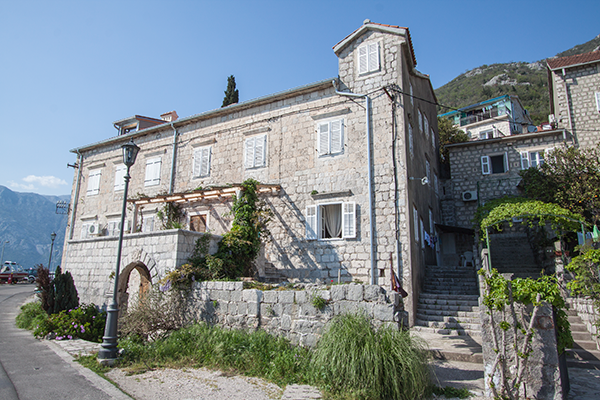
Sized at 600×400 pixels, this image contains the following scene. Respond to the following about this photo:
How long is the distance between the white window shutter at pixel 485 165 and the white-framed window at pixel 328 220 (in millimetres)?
10667

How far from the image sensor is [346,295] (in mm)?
7094

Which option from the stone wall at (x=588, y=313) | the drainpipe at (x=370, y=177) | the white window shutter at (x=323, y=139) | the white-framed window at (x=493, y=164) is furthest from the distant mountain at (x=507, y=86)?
the stone wall at (x=588, y=313)

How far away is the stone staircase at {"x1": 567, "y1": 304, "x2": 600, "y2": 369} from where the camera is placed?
23.6ft

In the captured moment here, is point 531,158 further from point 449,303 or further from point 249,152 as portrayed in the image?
point 249,152

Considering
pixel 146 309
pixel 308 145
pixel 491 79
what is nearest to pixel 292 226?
pixel 308 145

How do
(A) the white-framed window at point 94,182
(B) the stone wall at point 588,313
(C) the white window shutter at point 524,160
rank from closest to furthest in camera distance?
(B) the stone wall at point 588,313 → (C) the white window shutter at point 524,160 → (A) the white-framed window at point 94,182

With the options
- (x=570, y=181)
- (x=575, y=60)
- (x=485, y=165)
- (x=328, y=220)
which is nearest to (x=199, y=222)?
(x=328, y=220)

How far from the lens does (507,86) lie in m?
64.3

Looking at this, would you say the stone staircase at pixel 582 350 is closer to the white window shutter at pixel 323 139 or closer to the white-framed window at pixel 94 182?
the white window shutter at pixel 323 139

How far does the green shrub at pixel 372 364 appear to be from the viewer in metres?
5.18

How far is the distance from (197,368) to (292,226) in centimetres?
698

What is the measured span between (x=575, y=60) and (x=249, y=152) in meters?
17.5

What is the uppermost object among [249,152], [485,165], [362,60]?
[362,60]

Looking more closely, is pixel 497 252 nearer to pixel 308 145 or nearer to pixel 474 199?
pixel 474 199
